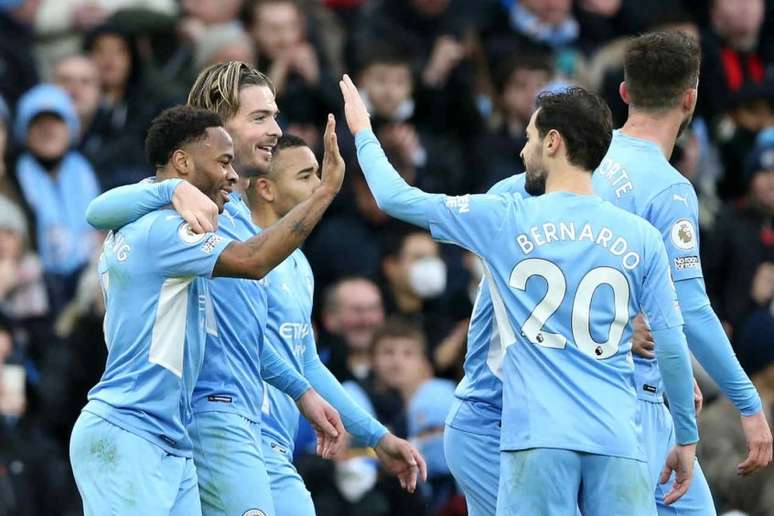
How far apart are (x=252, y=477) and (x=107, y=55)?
6471 mm

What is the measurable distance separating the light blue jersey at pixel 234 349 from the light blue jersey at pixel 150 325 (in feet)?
1.19

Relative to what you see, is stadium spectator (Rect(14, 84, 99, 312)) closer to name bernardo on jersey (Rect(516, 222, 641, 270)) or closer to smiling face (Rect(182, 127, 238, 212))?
smiling face (Rect(182, 127, 238, 212))

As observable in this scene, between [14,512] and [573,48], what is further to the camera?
[573,48]

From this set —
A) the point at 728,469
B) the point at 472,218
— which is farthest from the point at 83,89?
the point at 472,218

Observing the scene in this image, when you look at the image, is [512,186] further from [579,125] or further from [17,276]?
[17,276]

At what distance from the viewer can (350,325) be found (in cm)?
1230

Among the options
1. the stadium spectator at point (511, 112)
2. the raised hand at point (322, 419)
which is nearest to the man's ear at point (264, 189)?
the raised hand at point (322, 419)

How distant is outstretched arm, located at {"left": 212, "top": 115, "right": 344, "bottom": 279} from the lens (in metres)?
7.14

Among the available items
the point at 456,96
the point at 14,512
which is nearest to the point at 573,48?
the point at 456,96

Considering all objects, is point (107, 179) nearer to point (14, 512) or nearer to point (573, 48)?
point (14, 512)

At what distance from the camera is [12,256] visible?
39.8 feet

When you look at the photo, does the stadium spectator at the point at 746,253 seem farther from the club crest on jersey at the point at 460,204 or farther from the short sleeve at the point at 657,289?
the club crest on jersey at the point at 460,204

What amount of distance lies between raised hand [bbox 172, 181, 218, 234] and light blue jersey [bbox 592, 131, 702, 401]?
5.84ft

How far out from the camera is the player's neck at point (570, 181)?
7.34m
